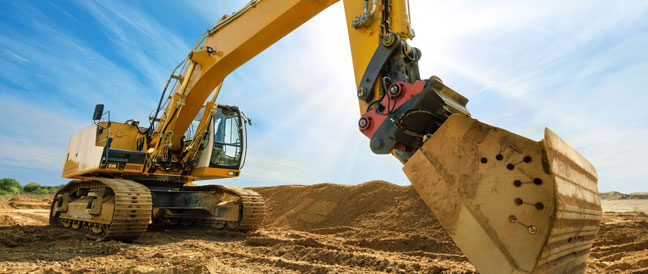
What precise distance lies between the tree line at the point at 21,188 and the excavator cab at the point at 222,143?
860 inches

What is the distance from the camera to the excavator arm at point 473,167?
215 centimetres

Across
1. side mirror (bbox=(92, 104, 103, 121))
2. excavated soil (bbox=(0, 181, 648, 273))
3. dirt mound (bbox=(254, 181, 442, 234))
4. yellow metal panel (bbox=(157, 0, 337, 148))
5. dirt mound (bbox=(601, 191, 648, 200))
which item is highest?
yellow metal panel (bbox=(157, 0, 337, 148))

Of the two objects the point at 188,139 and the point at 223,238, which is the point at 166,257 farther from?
the point at 188,139

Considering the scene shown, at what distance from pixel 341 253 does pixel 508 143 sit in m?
2.79

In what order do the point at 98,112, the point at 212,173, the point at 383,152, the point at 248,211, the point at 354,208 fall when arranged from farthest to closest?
the point at 354,208 → the point at 212,173 → the point at 248,211 → the point at 98,112 → the point at 383,152

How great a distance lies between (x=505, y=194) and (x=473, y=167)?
0.24 metres

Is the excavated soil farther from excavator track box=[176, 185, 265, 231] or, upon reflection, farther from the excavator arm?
the excavator arm

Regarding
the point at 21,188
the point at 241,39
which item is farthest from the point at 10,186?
the point at 241,39

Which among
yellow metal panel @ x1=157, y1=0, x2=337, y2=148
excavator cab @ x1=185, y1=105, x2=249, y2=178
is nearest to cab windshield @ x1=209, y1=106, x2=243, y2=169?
excavator cab @ x1=185, y1=105, x2=249, y2=178

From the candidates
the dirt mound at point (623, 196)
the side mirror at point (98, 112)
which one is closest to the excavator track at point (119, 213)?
the side mirror at point (98, 112)

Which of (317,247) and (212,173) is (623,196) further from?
(212,173)

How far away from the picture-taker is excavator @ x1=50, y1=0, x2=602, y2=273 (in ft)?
7.22

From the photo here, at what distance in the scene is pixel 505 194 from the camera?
222 centimetres

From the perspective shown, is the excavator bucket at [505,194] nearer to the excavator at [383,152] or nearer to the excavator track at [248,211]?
the excavator at [383,152]
